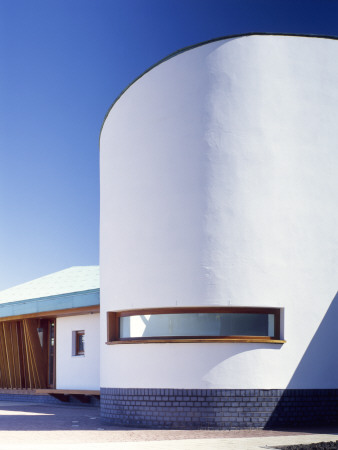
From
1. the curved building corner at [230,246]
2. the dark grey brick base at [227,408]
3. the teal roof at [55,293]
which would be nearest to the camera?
the dark grey brick base at [227,408]

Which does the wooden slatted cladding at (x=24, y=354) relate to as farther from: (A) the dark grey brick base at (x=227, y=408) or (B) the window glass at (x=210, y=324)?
(B) the window glass at (x=210, y=324)

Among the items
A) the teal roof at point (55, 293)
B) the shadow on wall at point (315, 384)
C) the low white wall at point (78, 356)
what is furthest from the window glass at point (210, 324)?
the low white wall at point (78, 356)

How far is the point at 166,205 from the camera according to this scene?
42.8 ft

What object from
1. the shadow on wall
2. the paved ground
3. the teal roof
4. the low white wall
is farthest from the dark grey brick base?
the low white wall

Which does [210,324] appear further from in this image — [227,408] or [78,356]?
[78,356]

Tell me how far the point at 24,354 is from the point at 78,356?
4666 mm

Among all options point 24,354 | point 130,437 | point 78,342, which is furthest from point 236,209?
point 24,354

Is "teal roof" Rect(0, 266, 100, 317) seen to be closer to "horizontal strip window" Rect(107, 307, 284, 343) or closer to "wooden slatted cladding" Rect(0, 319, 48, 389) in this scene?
"wooden slatted cladding" Rect(0, 319, 48, 389)

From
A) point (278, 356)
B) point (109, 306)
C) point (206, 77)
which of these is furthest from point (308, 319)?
point (206, 77)

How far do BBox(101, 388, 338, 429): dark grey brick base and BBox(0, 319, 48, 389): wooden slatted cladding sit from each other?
10.8 meters

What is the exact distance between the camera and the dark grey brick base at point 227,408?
39.4 feet

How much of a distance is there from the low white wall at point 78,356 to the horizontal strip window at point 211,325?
22.8 feet

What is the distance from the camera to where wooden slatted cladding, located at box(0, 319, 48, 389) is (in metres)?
23.0

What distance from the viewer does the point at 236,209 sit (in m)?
12.6
